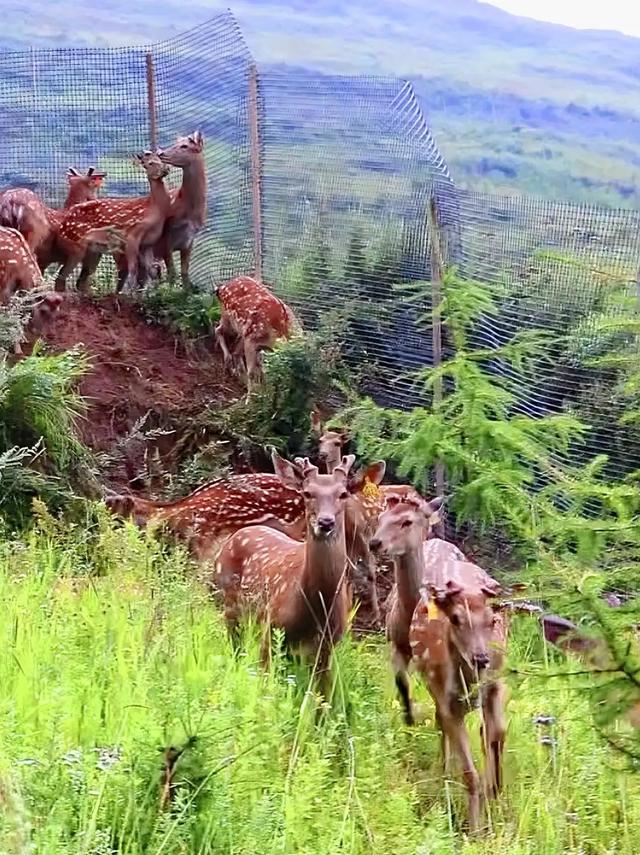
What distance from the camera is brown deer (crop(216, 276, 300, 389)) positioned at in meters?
10.8

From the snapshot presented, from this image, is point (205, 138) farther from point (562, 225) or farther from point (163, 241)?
point (562, 225)

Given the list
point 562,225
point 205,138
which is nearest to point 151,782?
point 562,225

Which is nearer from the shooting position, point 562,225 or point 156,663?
point 156,663

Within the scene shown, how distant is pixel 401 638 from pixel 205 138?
8032 millimetres

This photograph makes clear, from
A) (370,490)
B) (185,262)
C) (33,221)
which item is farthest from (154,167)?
(370,490)

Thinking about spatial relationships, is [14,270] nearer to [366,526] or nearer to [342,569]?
[366,526]

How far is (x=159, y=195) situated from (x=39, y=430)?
4.23m

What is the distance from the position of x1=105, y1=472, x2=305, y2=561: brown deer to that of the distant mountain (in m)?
16.2

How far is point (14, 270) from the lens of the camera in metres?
10.0

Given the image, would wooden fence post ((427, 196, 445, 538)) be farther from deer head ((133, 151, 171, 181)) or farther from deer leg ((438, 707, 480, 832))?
deer leg ((438, 707, 480, 832))

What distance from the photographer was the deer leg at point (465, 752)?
5254 mm

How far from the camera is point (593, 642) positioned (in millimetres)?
4234

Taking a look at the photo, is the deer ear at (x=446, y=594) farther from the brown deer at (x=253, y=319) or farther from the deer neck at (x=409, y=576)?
the brown deer at (x=253, y=319)

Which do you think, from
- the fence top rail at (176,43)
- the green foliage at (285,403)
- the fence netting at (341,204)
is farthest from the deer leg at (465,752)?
the fence top rail at (176,43)
